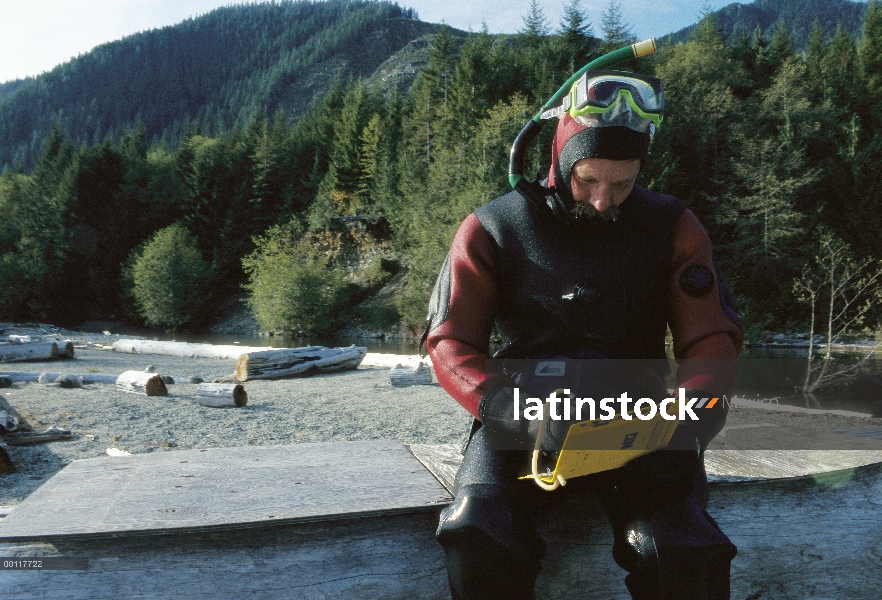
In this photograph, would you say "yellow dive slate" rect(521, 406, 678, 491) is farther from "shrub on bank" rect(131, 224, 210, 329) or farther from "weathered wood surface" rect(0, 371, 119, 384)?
"shrub on bank" rect(131, 224, 210, 329)

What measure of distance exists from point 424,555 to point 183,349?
19.5 m

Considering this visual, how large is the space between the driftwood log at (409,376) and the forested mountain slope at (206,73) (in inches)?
4963

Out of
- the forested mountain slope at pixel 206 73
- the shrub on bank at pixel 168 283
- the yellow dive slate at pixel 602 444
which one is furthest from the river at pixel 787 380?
the forested mountain slope at pixel 206 73

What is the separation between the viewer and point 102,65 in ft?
507

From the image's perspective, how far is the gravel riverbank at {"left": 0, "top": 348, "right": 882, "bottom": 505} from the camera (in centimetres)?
618

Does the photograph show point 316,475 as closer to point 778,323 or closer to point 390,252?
point 778,323

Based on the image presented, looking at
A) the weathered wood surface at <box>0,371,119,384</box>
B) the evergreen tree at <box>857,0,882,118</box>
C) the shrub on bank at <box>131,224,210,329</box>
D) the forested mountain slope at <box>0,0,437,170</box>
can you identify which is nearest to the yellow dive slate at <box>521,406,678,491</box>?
the weathered wood surface at <box>0,371,119,384</box>

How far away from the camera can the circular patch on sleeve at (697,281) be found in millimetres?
1985

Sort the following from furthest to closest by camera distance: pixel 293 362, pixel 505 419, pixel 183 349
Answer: pixel 183 349
pixel 293 362
pixel 505 419

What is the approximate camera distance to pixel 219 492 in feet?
6.32

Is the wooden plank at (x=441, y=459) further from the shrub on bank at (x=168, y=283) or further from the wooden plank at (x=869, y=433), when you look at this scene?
the shrub on bank at (x=168, y=283)

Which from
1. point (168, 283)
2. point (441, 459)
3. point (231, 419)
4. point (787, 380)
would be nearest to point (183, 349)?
point (231, 419)

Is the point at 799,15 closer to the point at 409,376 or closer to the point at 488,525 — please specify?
the point at 409,376

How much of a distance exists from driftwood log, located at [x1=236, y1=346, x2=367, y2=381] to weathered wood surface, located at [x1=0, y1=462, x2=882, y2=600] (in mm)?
10938
